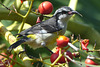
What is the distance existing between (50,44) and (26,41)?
0.76ft

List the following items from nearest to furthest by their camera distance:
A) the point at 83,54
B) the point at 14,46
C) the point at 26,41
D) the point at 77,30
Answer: the point at 83,54, the point at 14,46, the point at 26,41, the point at 77,30

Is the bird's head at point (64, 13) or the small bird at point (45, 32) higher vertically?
the bird's head at point (64, 13)

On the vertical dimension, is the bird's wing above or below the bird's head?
below

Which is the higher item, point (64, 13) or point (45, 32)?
point (64, 13)

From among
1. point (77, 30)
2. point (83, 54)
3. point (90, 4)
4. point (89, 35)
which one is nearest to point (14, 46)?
point (83, 54)

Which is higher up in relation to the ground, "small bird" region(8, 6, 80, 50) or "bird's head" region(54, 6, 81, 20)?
"bird's head" region(54, 6, 81, 20)

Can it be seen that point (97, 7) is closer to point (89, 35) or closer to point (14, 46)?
point (89, 35)

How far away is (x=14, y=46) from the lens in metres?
1.38

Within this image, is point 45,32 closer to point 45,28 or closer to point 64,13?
point 45,28

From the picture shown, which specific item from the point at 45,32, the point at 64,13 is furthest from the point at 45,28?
the point at 64,13

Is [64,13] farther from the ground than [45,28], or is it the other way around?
[64,13]

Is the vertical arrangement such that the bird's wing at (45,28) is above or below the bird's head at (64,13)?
below

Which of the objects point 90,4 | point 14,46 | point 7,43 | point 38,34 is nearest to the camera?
point 14,46

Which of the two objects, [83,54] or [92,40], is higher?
[83,54]
